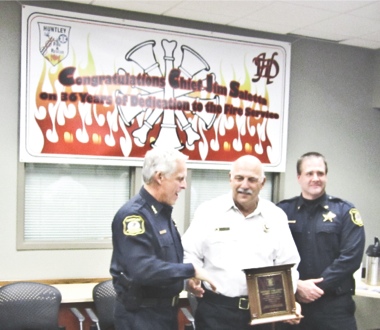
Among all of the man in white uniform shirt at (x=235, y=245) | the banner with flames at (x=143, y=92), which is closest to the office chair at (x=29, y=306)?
the banner with flames at (x=143, y=92)

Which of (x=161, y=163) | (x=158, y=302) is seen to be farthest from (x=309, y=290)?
(x=161, y=163)

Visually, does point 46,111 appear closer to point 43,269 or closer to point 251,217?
point 43,269

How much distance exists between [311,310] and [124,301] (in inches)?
50.0

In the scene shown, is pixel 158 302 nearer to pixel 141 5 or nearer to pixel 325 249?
pixel 325 249

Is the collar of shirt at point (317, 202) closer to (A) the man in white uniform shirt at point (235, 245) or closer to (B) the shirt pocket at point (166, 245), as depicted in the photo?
(A) the man in white uniform shirt at point (235, 245)

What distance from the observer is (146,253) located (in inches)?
87.0

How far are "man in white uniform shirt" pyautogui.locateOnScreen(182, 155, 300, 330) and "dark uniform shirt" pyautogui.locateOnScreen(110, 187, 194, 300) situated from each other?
0.81ft

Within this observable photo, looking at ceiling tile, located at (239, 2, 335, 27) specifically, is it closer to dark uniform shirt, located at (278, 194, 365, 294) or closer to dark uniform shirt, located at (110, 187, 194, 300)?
dark uniform shirt, located at (278, 194, 365, 294)

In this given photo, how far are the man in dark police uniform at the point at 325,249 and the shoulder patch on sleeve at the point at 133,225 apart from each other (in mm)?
1135

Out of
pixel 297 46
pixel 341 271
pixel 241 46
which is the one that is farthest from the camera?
pixel 297 46

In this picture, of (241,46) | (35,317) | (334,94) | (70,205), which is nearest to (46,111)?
(70,205)

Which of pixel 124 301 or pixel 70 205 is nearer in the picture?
pixel 124 301

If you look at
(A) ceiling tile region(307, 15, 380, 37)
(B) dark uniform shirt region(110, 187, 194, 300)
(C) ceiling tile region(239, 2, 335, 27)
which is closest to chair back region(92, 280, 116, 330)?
(B) dark uniform shirt region(110, 187, 194, 300)

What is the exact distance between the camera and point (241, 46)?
4.51 meters
